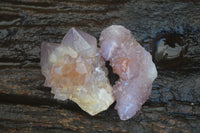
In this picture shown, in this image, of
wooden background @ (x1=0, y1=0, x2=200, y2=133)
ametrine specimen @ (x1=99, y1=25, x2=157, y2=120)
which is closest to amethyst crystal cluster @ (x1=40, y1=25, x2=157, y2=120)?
ametrine specimen @ (x1=99, y1=25, x2=157, y2=120)

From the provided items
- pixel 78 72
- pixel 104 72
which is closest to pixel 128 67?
pixel 104 72

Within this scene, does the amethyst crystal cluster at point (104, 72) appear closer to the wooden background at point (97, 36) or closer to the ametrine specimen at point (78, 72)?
the ametrine specimen at point (78, 72)

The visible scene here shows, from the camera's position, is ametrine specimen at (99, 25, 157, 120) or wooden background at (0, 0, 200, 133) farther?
wooden background at (0, 0, 200, 133)

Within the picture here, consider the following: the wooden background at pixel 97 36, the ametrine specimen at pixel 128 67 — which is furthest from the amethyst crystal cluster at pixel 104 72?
the wooden background at pixel 97 36

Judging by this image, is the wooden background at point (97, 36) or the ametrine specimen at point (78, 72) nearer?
the ametrine specimen at point (78, 72)

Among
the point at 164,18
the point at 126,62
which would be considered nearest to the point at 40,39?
the point at 126,62

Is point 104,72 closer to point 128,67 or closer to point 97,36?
point 128,67

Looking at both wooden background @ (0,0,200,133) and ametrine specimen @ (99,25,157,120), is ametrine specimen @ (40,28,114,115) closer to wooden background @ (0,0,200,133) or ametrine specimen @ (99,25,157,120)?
ametrine specimen @ (99,25,157,120)

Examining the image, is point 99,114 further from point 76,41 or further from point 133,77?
point 76,41
